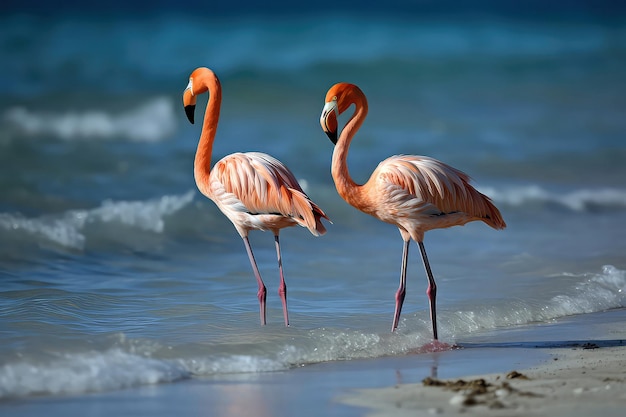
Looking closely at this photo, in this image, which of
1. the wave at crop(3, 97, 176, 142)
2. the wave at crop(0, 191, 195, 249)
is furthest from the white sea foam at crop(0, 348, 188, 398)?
the wave at crop(3, 97, 176, 142)

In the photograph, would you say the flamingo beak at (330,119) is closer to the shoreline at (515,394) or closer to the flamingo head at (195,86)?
the flamingo head at (195,86)

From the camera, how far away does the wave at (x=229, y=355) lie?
425 centimetres

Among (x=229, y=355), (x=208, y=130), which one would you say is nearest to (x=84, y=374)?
(x=229, y=355)

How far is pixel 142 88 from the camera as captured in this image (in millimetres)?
16938

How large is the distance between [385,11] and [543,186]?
20.4ft

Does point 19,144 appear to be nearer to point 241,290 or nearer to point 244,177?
point 241,290

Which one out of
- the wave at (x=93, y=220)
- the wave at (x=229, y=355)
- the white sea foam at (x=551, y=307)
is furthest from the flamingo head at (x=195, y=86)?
the wave at (x=93, y=220)

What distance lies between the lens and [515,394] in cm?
380

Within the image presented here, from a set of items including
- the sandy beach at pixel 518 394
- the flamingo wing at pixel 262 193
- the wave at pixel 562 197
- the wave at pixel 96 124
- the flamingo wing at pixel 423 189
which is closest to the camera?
the sandy beach at pixel 518 394

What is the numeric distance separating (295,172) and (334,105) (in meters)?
7.86

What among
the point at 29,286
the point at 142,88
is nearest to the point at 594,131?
the point at 142,88

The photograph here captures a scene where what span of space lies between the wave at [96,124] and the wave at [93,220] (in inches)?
155

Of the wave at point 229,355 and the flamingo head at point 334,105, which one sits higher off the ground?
the flamingo head at point 334,105

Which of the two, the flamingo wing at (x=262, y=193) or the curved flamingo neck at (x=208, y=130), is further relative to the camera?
the curved flamingo neck at (x=208, y=130)
